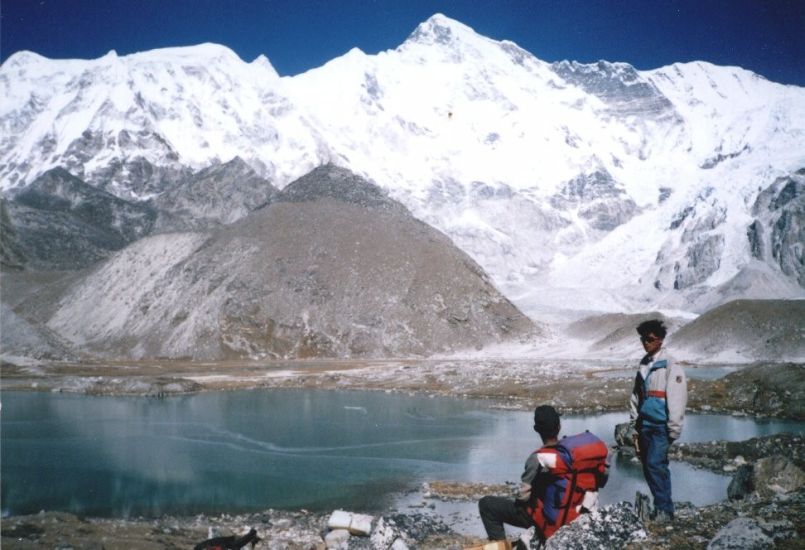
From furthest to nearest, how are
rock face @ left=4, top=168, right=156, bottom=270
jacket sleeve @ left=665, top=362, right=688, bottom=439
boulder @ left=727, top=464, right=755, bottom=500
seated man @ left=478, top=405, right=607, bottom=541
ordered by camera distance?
1. rock face @ left=4, top=168, right=156, bottom=270
2. boulder @ left=727, top=464, right=755, bottom=500
3. jacket sleeve @ left=665, top=362, right=688, bottom=439
4. seated man @ left=478, top=405, right=607, bottom=541

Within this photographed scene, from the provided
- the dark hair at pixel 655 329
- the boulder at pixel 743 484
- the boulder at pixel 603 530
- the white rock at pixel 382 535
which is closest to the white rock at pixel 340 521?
the white rock at pixel 382 535

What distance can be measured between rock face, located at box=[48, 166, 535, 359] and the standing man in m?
88.1

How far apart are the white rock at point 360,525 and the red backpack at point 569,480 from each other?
296 inches

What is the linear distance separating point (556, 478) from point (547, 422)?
72 cm

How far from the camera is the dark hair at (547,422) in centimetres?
885

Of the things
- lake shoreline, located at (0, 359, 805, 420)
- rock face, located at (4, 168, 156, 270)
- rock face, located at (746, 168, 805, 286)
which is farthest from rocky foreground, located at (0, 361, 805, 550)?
rock face, located at (746, 168, 805, 286)

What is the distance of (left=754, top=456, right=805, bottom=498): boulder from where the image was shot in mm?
17734

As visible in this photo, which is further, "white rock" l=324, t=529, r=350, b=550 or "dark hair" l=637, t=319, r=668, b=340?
"white rock" l=324, t=529, r=350, b=550

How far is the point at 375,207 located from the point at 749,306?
66.6m

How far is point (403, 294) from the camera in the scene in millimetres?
107250

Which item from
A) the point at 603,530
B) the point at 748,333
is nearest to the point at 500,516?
the point at 603,530

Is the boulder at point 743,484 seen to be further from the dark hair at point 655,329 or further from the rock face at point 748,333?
the rock face at point 748,333

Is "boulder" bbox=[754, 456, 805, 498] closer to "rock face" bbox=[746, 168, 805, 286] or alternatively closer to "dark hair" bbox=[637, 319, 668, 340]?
"dark hair" bbox=[637, 319, 668, 340]

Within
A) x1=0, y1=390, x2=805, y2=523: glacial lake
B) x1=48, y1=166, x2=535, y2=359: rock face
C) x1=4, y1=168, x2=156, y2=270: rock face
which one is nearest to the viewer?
x1=0, y1=390, x2=805, y2=523: glacial lake
